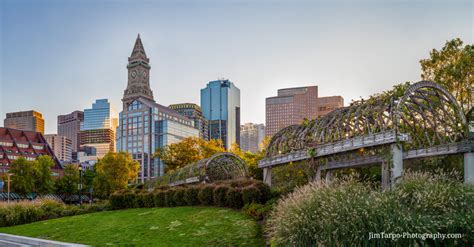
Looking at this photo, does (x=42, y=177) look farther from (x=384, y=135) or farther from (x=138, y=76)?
(x=138, y=76)

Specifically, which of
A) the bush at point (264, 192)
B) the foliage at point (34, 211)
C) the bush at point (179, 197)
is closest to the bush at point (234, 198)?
the bush at point (264, 192)

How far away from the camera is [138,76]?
179 meters

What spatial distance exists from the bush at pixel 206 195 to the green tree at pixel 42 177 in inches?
1521

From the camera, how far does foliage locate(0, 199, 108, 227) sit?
2302 centimetres

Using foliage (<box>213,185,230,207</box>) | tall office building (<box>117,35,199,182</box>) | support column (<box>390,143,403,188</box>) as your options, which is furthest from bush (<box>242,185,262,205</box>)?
tall office building (<box>117,35,199,182</box>)

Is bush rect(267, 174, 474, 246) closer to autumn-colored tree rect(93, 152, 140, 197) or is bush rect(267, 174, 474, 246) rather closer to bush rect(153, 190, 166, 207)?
bush rect(153, 190, 166, 207)

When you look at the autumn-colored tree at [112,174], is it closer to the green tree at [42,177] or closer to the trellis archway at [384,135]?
the green tree at [42,177]

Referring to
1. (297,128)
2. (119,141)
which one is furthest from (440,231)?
(119,141)

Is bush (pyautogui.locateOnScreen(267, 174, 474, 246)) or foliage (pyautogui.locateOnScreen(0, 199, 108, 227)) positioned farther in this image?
foliage (pyautogui.locateOnScreen(0, 199, 108, 227))

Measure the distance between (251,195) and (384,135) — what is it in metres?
5.85

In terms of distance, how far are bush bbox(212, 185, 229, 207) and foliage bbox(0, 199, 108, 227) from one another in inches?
446

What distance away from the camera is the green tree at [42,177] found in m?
51.5

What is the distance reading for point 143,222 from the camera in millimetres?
17188

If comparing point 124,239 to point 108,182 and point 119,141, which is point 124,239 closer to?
point 108,182
